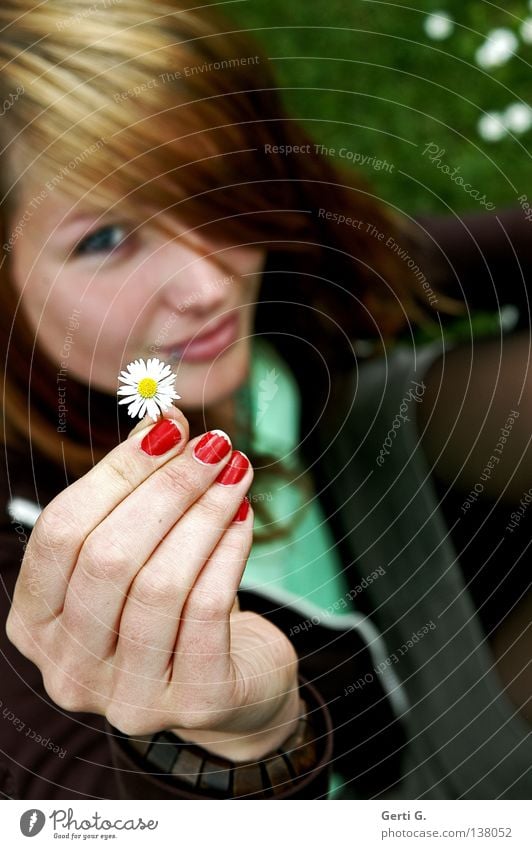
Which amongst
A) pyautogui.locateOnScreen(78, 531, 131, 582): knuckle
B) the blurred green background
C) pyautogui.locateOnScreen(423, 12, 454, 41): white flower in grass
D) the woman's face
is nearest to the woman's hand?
pyautogui.locateOnScreen(78, 531, 131, 582): knuckle

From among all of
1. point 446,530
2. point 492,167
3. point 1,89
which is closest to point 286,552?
point 446,530

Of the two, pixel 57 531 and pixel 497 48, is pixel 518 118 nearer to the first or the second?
pixel 497 48

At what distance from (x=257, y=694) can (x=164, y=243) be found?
0.25m

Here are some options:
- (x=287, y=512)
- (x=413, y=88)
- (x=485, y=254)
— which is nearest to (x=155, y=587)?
(x=287, y=512)

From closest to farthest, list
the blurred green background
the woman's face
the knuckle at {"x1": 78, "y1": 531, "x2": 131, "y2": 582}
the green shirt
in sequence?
the knuckle at {"x1": 78, "y1": 531, "x2": 131, "y2": 582}
the woman's face
the green shirt
the blurred green background

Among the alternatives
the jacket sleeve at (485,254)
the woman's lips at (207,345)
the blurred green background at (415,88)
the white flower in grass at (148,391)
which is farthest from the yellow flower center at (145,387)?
the blurred green background at (415,88)

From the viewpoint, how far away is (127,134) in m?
0.41

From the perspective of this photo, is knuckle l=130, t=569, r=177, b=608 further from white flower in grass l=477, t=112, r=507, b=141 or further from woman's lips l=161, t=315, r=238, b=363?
white flower in grass l=477, t=112, r=507, b=141

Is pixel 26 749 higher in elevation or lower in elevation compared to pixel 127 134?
lower

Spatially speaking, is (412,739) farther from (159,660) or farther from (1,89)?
(1,89)

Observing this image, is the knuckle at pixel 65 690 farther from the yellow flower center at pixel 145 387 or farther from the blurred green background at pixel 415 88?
the blurred green background at pixel 415 88

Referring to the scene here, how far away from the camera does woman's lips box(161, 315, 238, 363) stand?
1.50 ft

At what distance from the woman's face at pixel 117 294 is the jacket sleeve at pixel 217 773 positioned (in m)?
0.20

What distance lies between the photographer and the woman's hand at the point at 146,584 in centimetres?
30
